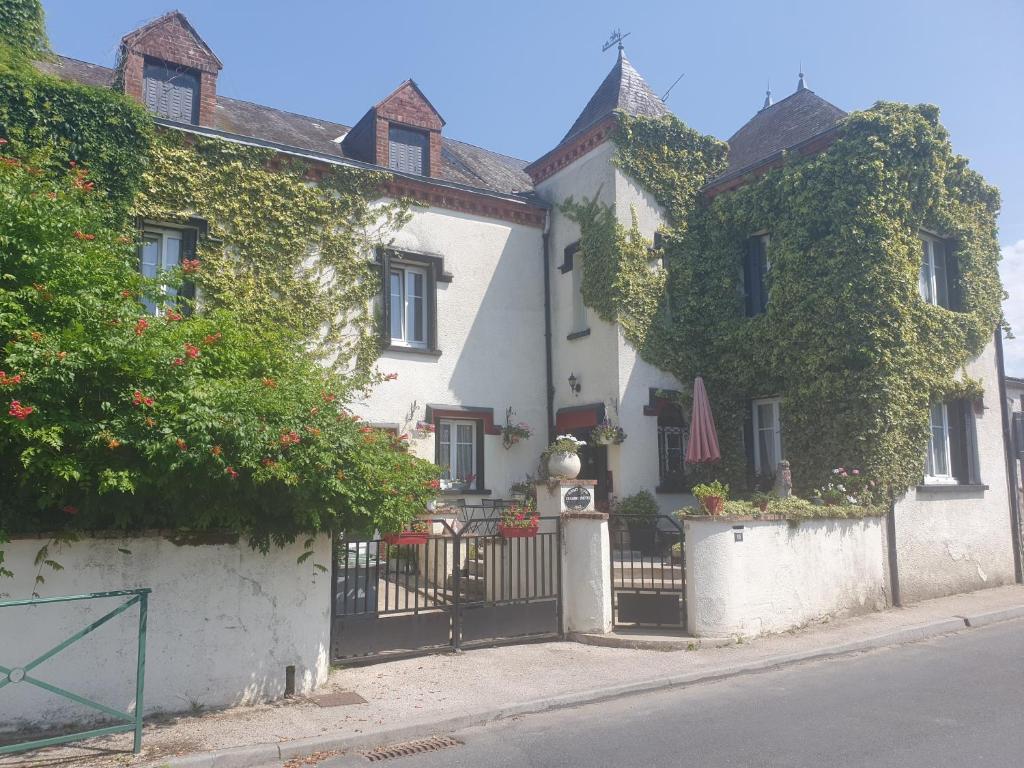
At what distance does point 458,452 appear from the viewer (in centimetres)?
1552

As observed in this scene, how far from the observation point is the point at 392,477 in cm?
738

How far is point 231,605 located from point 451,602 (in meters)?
3.41

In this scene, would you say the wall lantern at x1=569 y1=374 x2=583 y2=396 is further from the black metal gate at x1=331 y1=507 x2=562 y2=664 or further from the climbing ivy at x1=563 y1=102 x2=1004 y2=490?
the black metal gate at x1=331 y1=507 x2=562 y2=664

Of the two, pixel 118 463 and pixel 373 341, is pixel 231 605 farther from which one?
pixel 373 341

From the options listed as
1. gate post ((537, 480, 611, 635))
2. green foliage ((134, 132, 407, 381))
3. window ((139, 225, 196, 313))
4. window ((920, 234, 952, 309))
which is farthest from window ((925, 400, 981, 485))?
window ((139, 225, 196, 313))

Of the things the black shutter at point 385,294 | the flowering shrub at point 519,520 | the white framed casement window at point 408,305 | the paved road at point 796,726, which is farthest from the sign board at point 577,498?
the white framed casement window at point 408,305

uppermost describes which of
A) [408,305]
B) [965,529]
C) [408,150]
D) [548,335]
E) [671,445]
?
[408,150]

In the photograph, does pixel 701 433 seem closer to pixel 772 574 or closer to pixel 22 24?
pixel 772 574

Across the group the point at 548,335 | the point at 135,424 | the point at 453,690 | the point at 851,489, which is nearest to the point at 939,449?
the point at 851,489

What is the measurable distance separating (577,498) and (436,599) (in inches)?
96.0

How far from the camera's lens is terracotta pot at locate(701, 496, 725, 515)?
1005 centimetres

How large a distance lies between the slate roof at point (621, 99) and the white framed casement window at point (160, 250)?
27.1 ft

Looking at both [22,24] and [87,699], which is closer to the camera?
[87,699]

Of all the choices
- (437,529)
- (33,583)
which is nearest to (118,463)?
(33,583)
